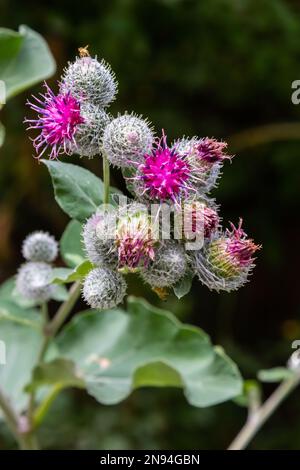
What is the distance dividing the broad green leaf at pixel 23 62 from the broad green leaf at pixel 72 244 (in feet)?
1.46

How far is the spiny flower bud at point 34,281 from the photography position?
1.95 m

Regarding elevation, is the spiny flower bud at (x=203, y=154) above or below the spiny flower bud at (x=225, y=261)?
above

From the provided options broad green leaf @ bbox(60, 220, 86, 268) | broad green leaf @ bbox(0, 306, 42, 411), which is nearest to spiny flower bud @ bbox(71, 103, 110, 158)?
broad green leaf @ bbox(60, 220, 86, 268)

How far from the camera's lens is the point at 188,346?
219 cm

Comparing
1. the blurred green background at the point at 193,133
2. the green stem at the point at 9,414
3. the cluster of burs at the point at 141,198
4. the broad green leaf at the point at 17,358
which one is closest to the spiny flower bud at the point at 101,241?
the cluster of burs at the point at 141,198

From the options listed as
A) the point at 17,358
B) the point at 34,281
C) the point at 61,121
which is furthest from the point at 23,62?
the point at 17,358

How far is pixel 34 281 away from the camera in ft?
6.36

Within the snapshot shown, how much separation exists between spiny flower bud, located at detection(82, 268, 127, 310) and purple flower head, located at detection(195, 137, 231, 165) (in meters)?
0.30

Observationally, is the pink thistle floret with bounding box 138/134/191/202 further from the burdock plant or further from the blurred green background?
the blurred green background

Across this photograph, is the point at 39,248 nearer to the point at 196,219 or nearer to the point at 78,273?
the point at 78,273

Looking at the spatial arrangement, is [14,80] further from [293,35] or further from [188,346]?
[293,35]

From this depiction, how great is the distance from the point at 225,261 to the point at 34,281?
731 millimetres

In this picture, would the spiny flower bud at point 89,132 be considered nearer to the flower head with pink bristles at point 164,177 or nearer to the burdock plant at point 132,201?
the burdock plant at point 132,201

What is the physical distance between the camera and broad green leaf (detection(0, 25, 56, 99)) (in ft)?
6.87
